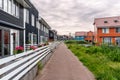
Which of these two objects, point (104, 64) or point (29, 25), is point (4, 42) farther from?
point (29, 25)

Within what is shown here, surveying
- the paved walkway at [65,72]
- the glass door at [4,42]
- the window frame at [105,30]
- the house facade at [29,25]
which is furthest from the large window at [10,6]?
the window frame at [105,30]

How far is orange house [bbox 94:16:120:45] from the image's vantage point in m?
52.8

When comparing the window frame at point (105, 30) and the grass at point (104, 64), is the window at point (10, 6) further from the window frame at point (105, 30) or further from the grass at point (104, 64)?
the window frame at point (105, 30)

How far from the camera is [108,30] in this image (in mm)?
53781

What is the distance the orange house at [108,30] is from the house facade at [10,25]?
3539 cm

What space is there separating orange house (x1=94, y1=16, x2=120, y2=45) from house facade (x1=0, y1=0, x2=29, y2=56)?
3539 centimetres

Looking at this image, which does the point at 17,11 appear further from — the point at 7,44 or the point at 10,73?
the point at 10,73

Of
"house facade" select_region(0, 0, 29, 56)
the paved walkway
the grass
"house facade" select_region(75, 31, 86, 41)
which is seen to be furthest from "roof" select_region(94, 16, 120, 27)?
"house facade" select_region(75, 31, 86, 41)

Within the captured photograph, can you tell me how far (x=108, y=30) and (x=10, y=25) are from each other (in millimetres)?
41654

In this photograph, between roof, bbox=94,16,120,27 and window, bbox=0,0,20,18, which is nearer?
window, bbox=0,0,20,18

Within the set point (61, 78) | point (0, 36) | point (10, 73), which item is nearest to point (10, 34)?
point (0, 36)

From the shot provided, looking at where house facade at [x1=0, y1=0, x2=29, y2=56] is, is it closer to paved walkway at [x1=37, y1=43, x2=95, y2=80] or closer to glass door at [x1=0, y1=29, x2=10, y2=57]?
glass door at [x1=0, y1=29, x2=10, y2=57]

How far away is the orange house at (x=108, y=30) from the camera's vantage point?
52.8 metres

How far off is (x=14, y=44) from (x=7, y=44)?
228 centimetres
